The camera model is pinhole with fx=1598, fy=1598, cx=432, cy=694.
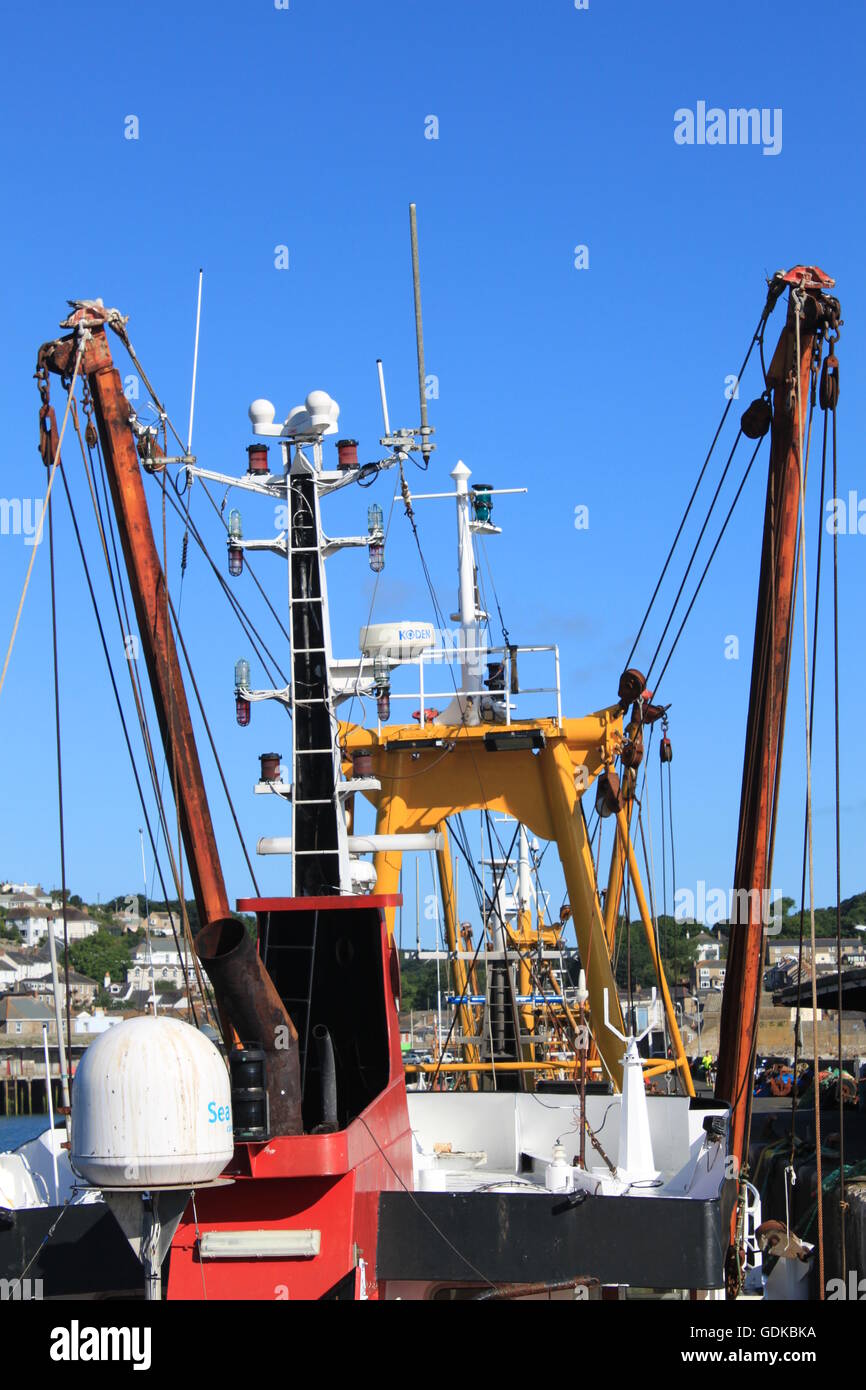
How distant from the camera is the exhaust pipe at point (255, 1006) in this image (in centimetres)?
1316

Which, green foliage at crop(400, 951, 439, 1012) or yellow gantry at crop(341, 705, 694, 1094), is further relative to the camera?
green foliage at crop(400, 951, 439, 1012)

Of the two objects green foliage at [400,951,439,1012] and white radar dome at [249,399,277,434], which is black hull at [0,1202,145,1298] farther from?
green foliage at [400,951,439,1012]

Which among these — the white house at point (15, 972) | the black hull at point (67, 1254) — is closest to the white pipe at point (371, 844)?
the black hull at point (67, 1254)

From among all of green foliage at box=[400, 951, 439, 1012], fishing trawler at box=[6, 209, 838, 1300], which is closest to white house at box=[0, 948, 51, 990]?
green foliage at box=[400, 951, 439, 1012]

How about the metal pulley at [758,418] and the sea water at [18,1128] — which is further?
the sea water at [18,1128]

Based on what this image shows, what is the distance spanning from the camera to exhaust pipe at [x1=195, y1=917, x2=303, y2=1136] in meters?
13.2

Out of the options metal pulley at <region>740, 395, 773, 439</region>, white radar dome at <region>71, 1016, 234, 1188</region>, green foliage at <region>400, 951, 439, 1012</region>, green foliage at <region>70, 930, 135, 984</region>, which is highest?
metal pulley at <region>740, 395, 773, 439</region>

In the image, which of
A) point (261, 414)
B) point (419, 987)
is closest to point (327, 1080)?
point (261, 414)

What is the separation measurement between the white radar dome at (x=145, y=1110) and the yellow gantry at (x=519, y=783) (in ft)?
47.1

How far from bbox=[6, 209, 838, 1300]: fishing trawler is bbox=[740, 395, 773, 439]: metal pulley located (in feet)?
0.12

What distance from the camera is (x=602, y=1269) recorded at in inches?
561

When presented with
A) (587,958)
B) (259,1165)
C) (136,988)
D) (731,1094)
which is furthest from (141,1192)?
(136,988)

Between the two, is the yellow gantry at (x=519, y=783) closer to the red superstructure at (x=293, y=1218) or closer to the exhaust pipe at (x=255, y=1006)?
the red superstructure at (x=293, y=1218)

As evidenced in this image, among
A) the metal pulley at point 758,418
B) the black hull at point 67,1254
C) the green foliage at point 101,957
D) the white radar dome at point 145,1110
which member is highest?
the metal pulley at point 758,418
